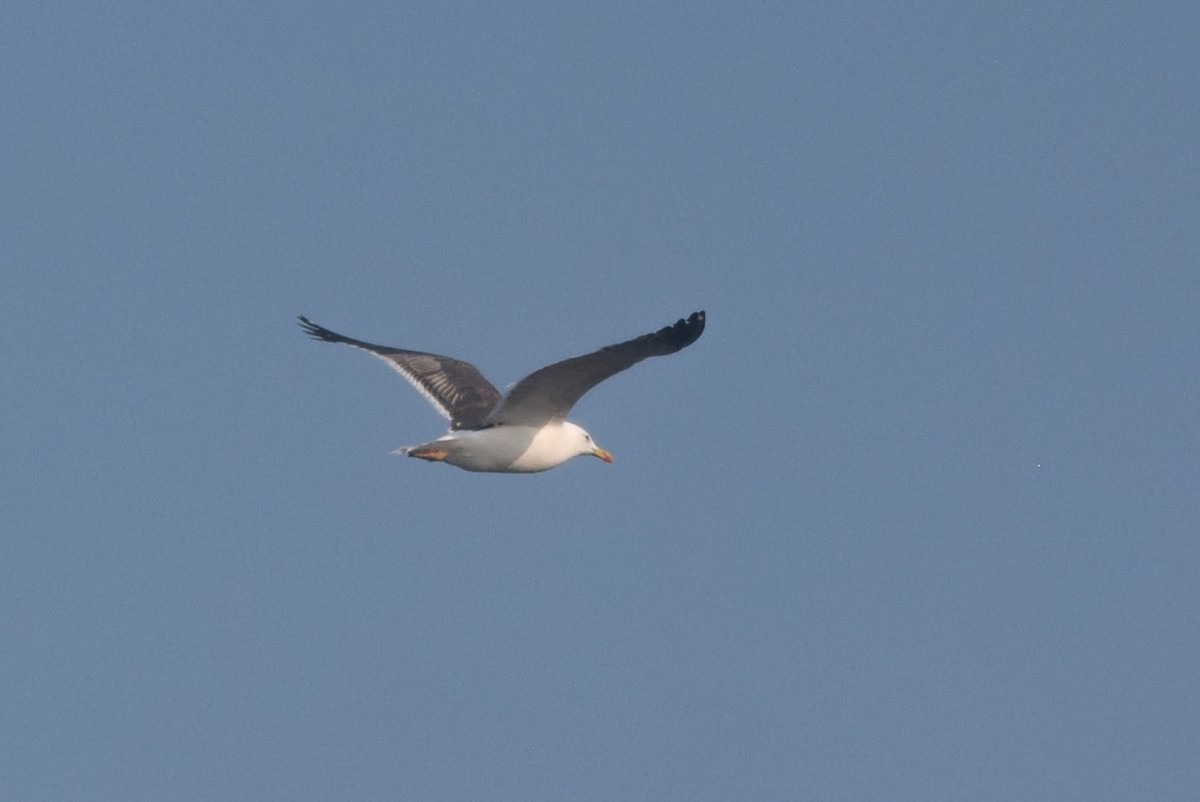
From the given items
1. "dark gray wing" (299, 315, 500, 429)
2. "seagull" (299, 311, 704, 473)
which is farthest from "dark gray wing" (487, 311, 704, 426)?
"dark gray wing" (299, 315, 500, 429)

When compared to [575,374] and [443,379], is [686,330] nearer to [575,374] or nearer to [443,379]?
[575,374]

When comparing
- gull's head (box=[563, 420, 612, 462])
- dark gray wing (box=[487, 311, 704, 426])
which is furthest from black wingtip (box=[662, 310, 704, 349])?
gull's head (box=[563, 420, 612, 462])

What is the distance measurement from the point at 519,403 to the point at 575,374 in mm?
1079

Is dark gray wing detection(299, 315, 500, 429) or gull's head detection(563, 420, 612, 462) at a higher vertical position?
dark gray wing detection(299, 315, 500, 429)

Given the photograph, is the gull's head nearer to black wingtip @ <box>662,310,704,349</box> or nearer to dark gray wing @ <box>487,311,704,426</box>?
dark gray wing @ <box>487,311,704,426</box>

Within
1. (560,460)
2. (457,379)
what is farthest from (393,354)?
(560,460)

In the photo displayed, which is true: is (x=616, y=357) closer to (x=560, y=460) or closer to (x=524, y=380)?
(x=524, y=380)

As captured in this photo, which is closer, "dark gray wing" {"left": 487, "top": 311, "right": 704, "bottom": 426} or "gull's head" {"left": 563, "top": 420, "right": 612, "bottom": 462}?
"dark gray wing" {"left": 487, "top": 311, "right": 704, "bottom": 426}

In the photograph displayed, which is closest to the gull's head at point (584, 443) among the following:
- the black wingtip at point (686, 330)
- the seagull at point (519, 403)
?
the seagull at point (519, 403)

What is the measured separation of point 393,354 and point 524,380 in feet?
17.8

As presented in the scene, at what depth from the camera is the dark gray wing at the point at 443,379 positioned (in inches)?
835

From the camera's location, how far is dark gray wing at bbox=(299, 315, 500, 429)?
2122cm

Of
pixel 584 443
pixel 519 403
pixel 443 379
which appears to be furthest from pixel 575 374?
pixel 443 379

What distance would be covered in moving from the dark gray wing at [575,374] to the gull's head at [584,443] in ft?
2.49
